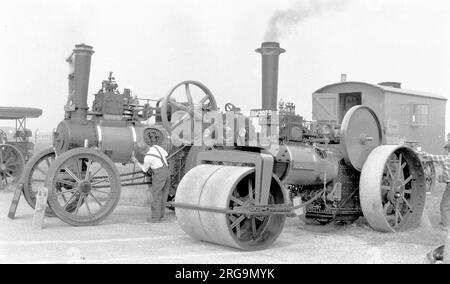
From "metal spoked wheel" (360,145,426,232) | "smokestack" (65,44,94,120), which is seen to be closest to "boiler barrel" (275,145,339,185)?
"metal spoked wheel" (360,145,426,232)

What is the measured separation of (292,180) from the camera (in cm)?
678

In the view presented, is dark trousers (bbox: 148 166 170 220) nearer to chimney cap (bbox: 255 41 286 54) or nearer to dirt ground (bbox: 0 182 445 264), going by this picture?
dirt ground (bbox: 0 182 445 264)

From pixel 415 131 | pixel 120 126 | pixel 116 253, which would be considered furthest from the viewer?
pixel 415 131

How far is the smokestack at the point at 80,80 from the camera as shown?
7879 mm

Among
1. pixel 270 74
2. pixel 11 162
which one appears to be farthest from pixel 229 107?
pixel 11 162

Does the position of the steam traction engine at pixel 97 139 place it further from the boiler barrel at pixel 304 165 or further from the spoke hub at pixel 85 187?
the boiler barrel at pixel 304 165

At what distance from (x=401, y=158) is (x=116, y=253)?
3.85 m

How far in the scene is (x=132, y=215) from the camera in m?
8.59

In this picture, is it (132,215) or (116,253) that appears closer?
(116,253)

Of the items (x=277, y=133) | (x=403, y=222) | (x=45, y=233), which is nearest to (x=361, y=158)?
(x=403, y=222)

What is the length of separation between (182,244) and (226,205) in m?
0.95

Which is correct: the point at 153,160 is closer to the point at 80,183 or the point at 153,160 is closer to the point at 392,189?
the point at 80,183
